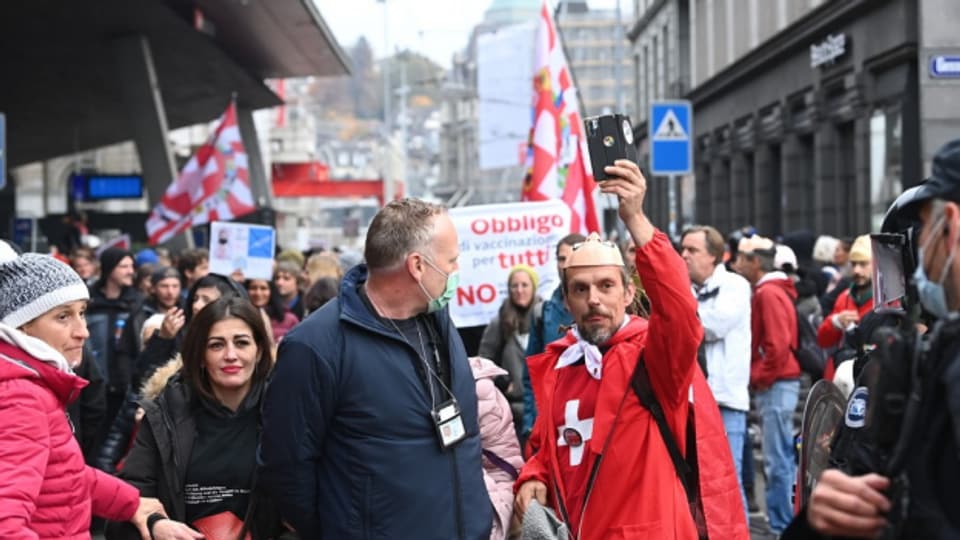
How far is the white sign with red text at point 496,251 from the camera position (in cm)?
1091

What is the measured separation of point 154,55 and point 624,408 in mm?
26701

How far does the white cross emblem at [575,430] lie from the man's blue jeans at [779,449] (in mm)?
4886

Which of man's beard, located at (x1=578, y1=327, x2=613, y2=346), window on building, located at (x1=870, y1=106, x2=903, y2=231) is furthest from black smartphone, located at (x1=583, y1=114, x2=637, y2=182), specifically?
window on building, located at (x1=870, y1=106, x2=903, y2=231)

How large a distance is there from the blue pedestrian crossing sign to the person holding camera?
12850 mm

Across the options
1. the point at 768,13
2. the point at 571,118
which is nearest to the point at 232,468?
the point at 571,118

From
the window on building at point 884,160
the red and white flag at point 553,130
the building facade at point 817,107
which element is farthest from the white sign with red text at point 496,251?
the window on building at point 884,160

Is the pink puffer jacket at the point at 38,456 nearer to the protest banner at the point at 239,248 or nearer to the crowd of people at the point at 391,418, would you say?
the crowd of people at the point at 391,418

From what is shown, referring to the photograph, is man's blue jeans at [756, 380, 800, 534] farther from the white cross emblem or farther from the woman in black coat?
the woman in black coat

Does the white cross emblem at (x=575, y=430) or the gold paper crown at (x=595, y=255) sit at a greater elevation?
the gold paper crown at (x=595, y=255)

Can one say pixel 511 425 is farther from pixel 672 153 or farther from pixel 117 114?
pixel 117 114

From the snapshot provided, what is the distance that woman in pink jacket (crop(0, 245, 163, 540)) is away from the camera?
12.6 ft

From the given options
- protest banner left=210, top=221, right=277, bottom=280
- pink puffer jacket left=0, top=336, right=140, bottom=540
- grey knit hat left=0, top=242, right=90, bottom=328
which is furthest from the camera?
protest banner left=210, top=221, right=277, bottom=280

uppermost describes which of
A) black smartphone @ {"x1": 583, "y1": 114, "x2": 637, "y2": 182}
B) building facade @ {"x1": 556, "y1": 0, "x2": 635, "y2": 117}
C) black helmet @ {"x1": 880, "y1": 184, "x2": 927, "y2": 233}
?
building facade @ {"x1": 556, "y1": 0, "x2": 635, "y2": 117}

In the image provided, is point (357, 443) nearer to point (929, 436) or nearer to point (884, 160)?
point (929, 436)
